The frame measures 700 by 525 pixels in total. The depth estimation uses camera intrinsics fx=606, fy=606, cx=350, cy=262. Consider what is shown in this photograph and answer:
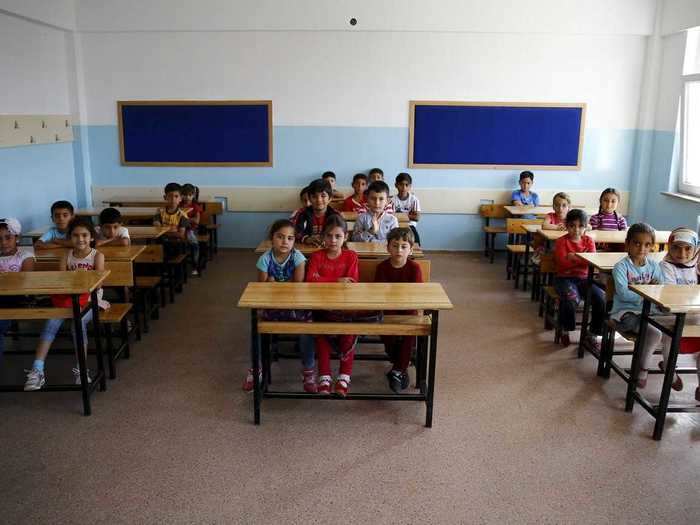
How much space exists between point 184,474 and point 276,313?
104 centimetres

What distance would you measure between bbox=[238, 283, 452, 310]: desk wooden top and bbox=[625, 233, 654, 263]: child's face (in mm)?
1305

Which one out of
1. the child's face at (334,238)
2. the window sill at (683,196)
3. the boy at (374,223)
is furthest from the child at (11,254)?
the window sill at (683,196)

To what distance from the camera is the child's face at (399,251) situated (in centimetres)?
351

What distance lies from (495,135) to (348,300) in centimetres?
492

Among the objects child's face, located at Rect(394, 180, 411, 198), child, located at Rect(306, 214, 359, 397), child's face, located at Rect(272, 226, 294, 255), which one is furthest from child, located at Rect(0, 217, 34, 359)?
child's face, located at Rect(394, 180, 411, 198)

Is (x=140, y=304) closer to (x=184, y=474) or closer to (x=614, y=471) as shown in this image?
(x=184, y=474)

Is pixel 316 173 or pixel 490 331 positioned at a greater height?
pixel 316 173

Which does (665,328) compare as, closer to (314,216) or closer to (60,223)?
(314,216)

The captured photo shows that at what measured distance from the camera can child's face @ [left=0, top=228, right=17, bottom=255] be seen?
381cm

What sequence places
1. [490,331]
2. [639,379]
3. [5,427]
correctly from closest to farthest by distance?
[5,427] → [639,379] → [490,331]

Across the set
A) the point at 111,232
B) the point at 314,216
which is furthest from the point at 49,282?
the point at 314,216

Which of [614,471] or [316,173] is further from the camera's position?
[316,173]

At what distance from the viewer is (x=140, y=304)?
16.2 ft

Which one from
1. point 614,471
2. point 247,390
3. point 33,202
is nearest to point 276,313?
point 247,390
